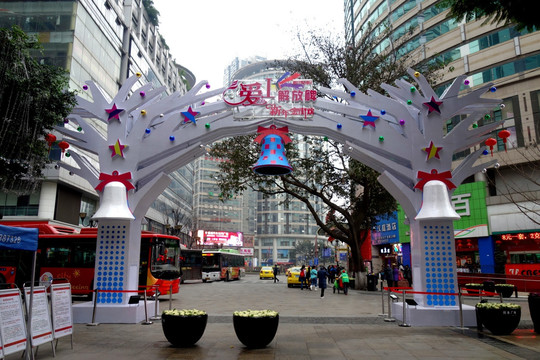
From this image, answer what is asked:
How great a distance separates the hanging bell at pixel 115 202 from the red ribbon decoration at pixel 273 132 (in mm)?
4206

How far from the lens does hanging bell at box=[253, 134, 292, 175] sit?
440 inches

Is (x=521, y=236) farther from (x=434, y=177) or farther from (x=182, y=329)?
(x=182, y=329)

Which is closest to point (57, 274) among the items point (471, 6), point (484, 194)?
point (471, 6)

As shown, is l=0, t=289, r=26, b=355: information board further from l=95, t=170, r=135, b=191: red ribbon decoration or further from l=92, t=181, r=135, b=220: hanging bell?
l=95, t=170, r=135, b=191: red ribbon decoration

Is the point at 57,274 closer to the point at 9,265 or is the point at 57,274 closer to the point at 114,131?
the point at 9,265

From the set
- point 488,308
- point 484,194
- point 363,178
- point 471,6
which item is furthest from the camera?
point 484,194

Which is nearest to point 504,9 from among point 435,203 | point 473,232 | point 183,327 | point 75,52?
point 435,203

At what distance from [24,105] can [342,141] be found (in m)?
9.76

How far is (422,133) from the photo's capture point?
40.4 feet

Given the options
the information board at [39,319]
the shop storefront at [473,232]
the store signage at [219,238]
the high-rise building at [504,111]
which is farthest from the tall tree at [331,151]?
the store signage at [219,238]

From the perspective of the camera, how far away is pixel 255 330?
8.30m

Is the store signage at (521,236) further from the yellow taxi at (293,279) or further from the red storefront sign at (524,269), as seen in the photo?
the yellow taxi at (293,279)

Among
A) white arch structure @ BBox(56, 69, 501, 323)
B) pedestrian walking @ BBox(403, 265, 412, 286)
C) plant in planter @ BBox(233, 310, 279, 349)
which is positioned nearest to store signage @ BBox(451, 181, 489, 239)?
pedestrian walking @ BBox(403, 265, 412, 286)

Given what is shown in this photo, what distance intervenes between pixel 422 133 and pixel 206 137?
654cm
